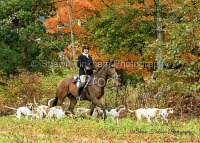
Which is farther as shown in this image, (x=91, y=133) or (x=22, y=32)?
(x=22, y=32)

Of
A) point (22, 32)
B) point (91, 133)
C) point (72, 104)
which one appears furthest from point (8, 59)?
point (91, 133)

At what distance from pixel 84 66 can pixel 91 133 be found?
21.3ft

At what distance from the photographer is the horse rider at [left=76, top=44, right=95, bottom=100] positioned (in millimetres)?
20938

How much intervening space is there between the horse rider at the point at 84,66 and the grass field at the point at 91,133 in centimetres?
355

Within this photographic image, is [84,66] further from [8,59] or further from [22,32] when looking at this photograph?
[22,32]

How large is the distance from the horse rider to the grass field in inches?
140

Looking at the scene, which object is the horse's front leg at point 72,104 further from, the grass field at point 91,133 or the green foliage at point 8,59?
the green foliage at point 8,59

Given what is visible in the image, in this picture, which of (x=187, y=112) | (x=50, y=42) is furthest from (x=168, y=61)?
(x=50, y=42)

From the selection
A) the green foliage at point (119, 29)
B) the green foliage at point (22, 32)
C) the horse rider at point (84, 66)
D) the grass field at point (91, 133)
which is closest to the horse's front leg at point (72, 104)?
the horse rider at point (84, 66)

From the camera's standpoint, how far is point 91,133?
14773 mm

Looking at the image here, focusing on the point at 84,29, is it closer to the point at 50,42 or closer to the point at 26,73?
the point at 50,42

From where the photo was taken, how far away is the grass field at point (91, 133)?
13.0m

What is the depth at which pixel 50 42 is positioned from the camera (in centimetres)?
3014

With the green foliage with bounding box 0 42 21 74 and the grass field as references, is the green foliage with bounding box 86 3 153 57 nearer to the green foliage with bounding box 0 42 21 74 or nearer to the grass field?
the green foliage with bounding box 0 42 21 74
